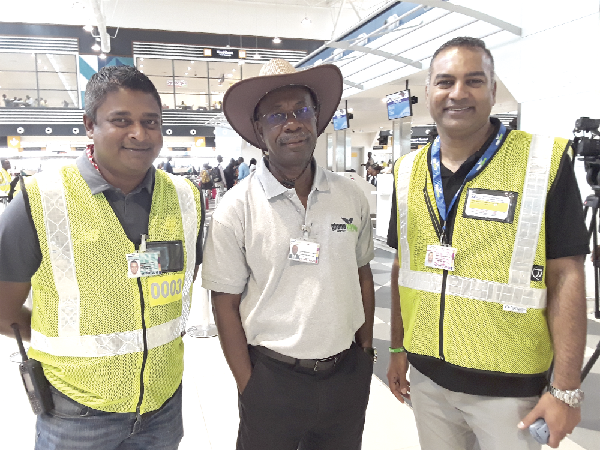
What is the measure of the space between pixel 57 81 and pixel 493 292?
23.7 metres

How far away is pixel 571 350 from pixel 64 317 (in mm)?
1451

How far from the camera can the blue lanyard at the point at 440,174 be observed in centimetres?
134

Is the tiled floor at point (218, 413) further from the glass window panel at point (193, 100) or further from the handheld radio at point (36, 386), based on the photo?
the glass window panel at point (193, 100)

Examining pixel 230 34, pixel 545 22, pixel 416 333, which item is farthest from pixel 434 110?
pixel 230 34

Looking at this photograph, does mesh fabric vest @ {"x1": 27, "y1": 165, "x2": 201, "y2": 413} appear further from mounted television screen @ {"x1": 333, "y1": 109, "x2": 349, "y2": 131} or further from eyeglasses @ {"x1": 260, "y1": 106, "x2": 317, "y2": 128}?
mounted television screen @ {"x1": 333, "y1": 109, "x2": 349, "y2": 131}

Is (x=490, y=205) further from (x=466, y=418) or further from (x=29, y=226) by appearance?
(x=29, y=226)

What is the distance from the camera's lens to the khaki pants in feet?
4.26

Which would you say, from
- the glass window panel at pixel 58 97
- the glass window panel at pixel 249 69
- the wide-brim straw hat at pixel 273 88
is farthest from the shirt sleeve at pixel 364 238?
the glass window panel at pixel 58 97

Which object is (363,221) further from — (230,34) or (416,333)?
(230,34)

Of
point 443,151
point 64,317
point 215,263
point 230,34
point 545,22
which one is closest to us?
point 64,317

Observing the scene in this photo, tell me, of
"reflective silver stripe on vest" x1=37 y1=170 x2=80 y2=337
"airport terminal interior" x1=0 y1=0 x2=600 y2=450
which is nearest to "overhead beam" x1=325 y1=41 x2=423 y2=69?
"airport terminal interior" x1=0 y1=0 x2=600 y2=450

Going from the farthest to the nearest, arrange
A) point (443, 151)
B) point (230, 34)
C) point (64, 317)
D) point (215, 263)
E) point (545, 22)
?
point (230, 34)
point (545, 22)
point (443, 151)
point (215, 263)
point (64, 317)

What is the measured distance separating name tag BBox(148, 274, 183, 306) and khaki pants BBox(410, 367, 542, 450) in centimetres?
88

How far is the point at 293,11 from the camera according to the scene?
1869cm
